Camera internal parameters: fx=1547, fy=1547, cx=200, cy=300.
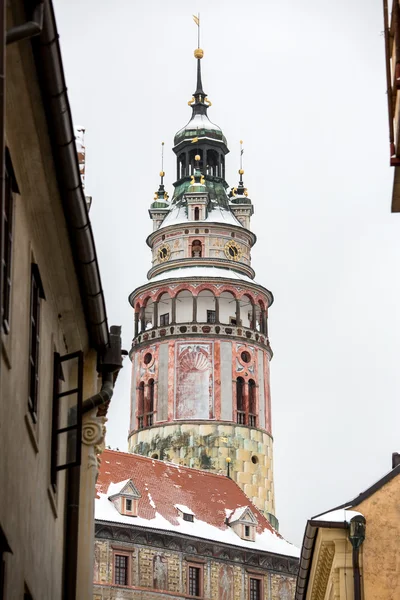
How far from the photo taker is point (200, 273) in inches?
3199

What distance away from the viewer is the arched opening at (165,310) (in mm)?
81000

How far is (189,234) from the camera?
83938mm

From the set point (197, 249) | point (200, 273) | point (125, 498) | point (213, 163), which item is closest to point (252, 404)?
point (200, 273)

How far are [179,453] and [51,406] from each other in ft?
204

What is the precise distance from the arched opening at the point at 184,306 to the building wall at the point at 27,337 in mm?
63759

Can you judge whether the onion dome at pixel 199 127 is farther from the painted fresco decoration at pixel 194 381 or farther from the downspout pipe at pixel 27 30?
the downspout pipe at pixel 27 30

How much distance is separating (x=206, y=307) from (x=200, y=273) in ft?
Result: 6.11

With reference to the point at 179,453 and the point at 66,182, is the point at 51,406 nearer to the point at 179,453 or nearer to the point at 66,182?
the point at 66,182

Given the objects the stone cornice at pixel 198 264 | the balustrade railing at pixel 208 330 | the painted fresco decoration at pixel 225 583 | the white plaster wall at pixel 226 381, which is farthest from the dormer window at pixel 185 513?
the stone cornice at pixel 198 264

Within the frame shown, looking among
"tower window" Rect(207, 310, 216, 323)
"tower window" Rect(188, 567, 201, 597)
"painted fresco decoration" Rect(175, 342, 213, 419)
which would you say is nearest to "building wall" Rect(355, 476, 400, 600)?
"tower window" Rect(188, 567, 201, 597)

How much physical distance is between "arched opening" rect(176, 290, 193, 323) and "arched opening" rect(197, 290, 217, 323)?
16.7 inches

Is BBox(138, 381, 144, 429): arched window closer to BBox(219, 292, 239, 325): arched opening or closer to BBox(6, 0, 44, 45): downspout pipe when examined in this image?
BBox(219, 292, 239, 325): arched opening

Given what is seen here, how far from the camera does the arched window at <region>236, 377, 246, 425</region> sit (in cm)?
7869

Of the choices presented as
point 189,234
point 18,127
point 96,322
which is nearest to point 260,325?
point 189,234
